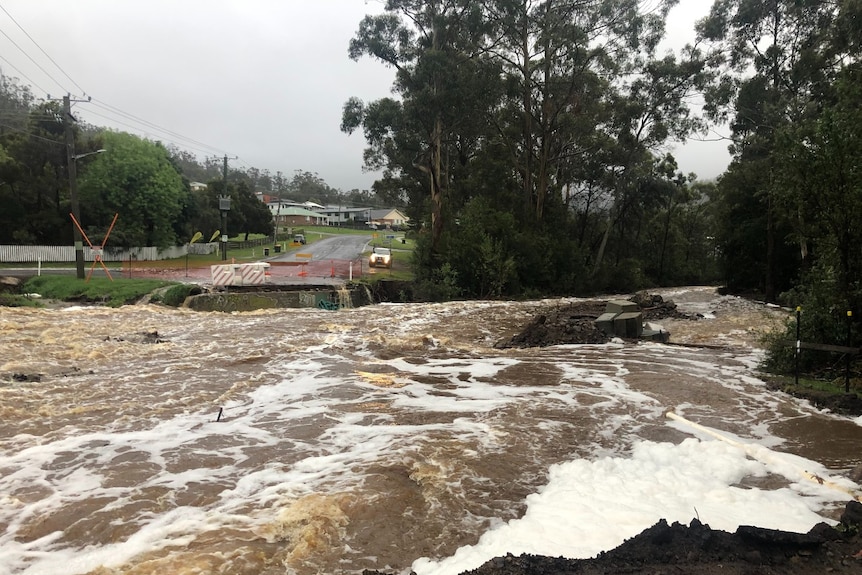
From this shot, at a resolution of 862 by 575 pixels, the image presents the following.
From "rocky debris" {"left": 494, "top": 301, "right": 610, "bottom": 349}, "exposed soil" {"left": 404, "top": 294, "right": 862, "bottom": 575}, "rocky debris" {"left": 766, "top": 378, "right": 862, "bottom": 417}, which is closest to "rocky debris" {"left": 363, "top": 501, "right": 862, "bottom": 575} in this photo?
"exposed soil" {"left": 404, "top": 294, "right": 862, "bottom": 575}

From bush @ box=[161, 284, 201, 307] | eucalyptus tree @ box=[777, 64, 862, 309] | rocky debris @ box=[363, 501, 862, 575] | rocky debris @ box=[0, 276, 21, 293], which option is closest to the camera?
rocky debris @ box=[363, 501, 862, 575]

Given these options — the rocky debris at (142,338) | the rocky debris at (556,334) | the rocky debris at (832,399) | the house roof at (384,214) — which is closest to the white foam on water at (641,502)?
the rocky debris at (832,399)

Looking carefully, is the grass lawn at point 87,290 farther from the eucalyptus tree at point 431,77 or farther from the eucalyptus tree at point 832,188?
the eucalyptus tree at point 832,188

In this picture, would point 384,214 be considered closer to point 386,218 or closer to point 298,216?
point 386,218

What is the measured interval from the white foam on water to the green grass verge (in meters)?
20.2

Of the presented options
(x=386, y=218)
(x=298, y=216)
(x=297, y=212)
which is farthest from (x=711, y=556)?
(x=386, y=218)

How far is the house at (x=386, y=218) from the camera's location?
115 meters

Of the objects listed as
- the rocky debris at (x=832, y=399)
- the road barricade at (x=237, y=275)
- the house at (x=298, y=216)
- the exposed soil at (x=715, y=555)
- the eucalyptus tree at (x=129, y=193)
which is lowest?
the rocky debris at (x=832, y=399)

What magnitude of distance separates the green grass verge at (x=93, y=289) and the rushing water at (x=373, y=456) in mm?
7559

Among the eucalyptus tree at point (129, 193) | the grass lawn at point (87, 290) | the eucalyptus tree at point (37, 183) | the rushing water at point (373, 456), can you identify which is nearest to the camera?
the rushing water at point (373, 456)

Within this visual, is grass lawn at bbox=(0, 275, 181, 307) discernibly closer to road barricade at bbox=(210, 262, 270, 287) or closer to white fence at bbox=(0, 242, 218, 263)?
road barricade at bbox=(210, 262, 270, 287)

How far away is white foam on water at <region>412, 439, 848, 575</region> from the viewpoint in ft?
15.2

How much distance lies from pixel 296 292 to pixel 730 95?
1040 inches

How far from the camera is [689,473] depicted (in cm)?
623
